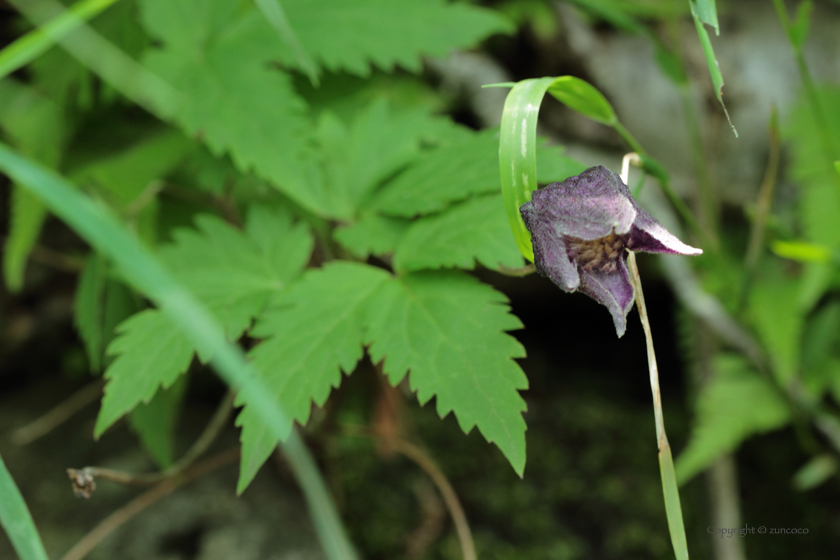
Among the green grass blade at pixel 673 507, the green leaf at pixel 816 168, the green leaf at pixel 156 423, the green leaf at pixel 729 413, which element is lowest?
the green leaf at pixel 729 413

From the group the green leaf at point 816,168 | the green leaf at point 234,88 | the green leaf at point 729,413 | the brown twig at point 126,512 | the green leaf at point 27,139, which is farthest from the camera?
the green leaf at point 816,168

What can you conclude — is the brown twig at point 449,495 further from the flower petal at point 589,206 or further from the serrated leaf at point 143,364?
the flower petal at point 589,206

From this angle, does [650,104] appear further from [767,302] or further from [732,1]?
[767,302]

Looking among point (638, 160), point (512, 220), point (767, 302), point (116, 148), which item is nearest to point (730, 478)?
point (767, 302)

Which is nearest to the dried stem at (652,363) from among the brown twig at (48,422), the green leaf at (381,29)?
the green leaf at (381,29)

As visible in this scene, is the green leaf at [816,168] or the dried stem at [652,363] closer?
the dried stem at [652,363]

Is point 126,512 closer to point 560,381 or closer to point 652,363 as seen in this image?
point 652,363

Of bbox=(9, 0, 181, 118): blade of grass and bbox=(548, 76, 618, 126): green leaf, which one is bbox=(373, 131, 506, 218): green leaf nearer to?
bbox=(548, 76, 618, 126): green leaf
